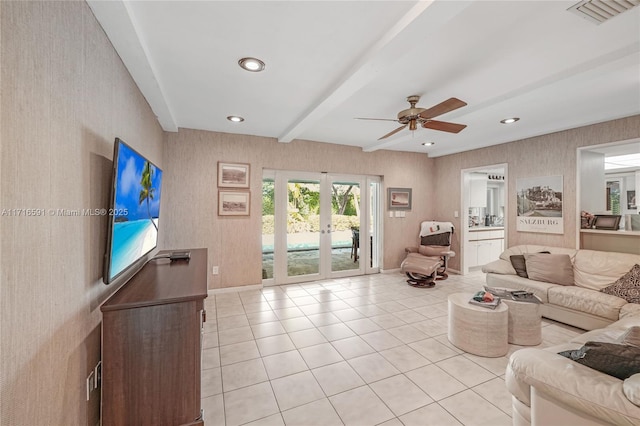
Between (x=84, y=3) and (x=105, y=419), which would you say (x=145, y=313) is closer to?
(x=105, y=419)

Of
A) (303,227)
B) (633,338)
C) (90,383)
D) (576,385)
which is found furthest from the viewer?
(303,227)

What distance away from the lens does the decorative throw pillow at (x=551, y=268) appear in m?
3.37

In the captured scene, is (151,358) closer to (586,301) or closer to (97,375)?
(97,375)

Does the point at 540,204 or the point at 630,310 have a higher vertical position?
the point at 540,204

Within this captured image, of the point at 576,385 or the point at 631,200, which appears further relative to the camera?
the point at 631,200

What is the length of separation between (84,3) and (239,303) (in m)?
3.43

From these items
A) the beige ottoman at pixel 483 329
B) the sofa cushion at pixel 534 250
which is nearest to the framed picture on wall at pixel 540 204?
the sofa cushion at pixel 534 250

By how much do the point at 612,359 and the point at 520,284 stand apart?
2.68 meters

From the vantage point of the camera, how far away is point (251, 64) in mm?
2221

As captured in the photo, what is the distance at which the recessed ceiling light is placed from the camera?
7.09 feet

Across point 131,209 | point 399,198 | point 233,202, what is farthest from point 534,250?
point 131,209

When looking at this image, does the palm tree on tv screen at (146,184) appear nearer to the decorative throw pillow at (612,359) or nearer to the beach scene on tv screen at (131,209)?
the beach scene on tv screen at (131,209)

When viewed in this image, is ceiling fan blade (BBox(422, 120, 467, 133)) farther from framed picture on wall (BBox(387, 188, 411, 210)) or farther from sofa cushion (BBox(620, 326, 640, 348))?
framed picture on wall (BBox(387, 188, 411, 210))

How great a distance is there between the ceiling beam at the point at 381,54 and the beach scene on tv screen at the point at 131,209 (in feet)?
5.72
